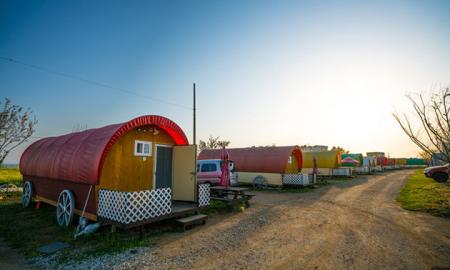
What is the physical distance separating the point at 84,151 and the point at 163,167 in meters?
3.11

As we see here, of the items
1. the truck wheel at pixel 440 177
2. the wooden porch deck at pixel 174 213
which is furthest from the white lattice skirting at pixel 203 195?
the truck wheel at pixel 440 177

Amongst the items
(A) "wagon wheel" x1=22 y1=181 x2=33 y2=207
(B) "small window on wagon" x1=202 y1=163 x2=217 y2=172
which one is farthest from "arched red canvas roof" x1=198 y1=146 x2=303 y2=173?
(A) "wagon wheel" x1=22 y1=181 x2=33 y2=207

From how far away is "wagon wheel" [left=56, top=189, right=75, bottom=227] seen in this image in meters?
8.45

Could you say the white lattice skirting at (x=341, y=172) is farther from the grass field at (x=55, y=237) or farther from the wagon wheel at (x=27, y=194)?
the wagon wheel at (x=27, y=194)

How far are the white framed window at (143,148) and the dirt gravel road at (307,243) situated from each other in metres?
3.63

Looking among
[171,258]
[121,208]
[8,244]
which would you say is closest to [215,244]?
[171,258]

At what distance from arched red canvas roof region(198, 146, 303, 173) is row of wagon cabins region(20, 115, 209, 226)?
1130 centimetres

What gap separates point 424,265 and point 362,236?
81.9 inches

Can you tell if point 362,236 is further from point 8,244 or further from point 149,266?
point 8,244

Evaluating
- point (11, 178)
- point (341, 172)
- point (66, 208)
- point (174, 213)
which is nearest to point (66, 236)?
point (66, 208)

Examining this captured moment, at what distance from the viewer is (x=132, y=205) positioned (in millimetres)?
6793

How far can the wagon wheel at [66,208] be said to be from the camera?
8452mm

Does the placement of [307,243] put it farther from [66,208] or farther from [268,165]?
[268,165]

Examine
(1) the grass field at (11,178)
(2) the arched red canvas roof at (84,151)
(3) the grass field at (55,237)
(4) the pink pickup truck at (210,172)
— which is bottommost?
(3) the grass field at (55,237)
